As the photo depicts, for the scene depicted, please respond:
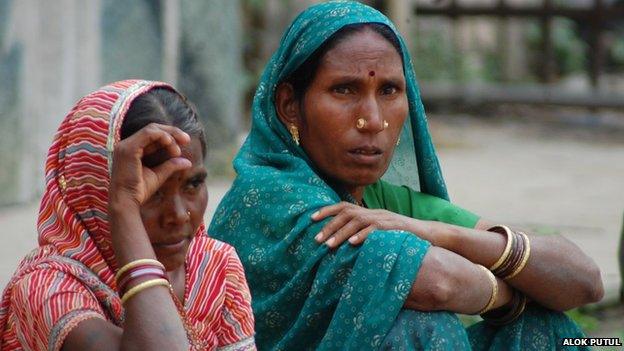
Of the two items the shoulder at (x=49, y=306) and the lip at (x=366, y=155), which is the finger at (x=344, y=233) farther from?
the shoulder at (x=49, y=306)

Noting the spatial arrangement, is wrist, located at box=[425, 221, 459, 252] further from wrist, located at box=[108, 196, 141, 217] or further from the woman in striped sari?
wrist, located at box=[108, 196, 141, 217]

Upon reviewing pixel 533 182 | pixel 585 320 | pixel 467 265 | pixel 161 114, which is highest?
pixel 161 114

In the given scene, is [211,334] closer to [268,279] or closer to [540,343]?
[268,279]

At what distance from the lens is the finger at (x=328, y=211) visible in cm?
377

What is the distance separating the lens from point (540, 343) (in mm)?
4062

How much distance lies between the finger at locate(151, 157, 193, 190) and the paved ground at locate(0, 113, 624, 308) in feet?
9.65

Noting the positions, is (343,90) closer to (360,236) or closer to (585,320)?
(360,236)

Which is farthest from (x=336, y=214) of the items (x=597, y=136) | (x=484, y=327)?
(x=597, y=136)

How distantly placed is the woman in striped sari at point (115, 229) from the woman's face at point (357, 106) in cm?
81

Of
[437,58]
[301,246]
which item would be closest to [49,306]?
[301,246]

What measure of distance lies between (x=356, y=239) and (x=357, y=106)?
44cm

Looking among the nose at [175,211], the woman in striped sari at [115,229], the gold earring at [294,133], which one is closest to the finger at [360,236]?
the gold earring at [294,133]

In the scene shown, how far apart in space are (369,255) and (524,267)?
556 millimetres

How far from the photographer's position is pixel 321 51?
3930 millimetres
